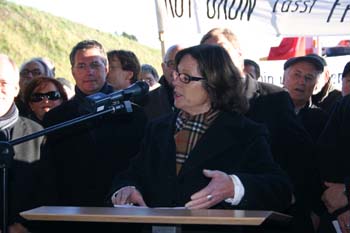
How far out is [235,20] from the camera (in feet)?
17.8

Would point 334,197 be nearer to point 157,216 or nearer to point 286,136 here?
point 286,136

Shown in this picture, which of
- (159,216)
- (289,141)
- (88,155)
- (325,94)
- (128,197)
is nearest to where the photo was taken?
(159,216)

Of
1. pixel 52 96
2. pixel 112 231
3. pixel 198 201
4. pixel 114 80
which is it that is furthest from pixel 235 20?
pixel 198 201

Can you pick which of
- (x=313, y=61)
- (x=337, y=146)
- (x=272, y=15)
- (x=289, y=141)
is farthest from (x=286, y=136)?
(x=272, y=15)

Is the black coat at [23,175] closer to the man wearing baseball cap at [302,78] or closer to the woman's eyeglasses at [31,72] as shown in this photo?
the woman's eyeglasses at [31,72]

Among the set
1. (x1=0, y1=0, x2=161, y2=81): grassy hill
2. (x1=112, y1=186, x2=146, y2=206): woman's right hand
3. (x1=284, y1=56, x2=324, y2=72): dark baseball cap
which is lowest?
(x1=112, y1=186, x2=146, y2=206): woman's right hand

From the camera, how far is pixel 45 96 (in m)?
4.75

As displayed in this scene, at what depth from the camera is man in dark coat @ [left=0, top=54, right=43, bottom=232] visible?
3857mm

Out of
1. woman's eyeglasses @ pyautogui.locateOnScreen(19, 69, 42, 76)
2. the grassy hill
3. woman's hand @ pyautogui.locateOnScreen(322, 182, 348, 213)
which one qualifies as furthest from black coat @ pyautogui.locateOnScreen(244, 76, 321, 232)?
the grassy hill

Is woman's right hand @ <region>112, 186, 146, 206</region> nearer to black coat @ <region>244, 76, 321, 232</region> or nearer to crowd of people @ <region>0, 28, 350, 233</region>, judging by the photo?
crowd of people @ <region>0, 28, 350, 233</region>

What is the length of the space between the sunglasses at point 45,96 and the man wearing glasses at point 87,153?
32 cm

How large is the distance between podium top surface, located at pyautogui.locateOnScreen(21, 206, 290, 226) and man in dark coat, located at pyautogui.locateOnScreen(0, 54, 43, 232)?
4.93ft

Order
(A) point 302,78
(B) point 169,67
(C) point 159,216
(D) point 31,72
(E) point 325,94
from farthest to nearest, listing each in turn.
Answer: (D) point 31,72 < (E) point 325,94 < (B) point 169,67 < (A) point 302,78 < (C) point 159,216

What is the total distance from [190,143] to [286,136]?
2.85 ft
